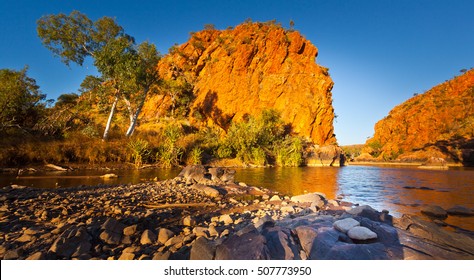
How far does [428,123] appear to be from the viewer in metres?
75.7

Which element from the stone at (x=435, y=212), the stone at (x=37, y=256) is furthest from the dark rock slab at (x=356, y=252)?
the stone at (x=435, y=212)

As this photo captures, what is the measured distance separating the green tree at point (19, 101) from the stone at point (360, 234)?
21664 millimetres

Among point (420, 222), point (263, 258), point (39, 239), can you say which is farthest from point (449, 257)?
point (39, 239)

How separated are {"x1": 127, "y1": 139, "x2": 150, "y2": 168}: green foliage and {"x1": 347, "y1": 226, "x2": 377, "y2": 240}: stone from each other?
704 inches

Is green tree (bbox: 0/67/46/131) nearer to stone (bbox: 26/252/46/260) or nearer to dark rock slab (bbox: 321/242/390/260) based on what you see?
stone (bbox: 26/252/46/260)

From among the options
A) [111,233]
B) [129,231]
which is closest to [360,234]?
[129,231]

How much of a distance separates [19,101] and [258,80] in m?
41.4

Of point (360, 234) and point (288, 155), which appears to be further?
point (288, 155)

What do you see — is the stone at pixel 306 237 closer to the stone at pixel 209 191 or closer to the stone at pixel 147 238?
the stone at pixel 147 238

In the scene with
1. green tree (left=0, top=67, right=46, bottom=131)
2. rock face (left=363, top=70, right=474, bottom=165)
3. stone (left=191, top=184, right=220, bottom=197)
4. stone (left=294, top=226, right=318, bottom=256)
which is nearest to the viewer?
stone (left=294, top=226, right=318, bottom=256)

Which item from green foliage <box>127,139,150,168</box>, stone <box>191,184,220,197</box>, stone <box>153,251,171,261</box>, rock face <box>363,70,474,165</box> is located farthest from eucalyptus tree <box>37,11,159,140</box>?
rock face <box>363,70,474,165</box>

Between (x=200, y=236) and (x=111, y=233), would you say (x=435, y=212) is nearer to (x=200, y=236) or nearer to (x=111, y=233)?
(x=200, y=236)

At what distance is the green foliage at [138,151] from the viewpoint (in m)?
19.1

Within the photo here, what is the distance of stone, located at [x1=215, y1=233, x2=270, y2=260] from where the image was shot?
287 centimetres
